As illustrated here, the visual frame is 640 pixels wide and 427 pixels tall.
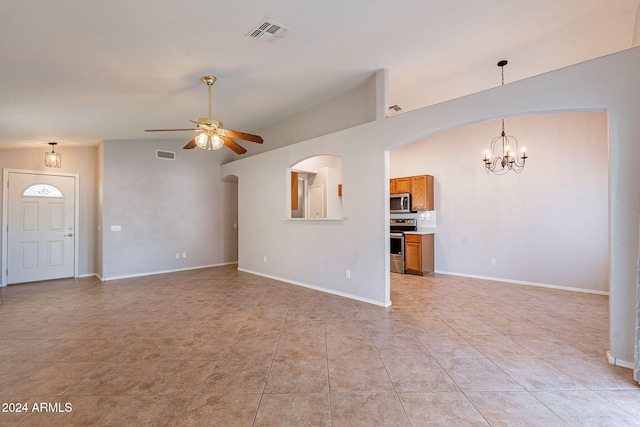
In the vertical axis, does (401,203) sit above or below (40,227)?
above

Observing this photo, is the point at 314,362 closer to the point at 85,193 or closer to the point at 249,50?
the point at 249,50

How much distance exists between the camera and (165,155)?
6.69 meters

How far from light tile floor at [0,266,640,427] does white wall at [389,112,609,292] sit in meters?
0.80

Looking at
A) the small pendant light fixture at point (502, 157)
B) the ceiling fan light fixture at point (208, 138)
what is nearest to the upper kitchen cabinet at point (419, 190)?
the small pendant light fixture at point (502, 157)

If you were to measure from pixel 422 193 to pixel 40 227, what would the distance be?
26.5ft

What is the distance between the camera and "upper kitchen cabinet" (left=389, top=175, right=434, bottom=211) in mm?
6336

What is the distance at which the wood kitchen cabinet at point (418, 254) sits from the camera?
6070mm

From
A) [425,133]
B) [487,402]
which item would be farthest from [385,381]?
[425,133]

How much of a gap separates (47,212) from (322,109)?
238 inches

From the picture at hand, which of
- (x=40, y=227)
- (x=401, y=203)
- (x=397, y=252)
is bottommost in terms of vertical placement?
(x=397, y=252)

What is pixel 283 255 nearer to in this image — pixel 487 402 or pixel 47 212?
pixel 487 402

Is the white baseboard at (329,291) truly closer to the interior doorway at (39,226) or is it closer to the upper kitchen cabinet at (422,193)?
the upper kitchen cabinet at (422,193)

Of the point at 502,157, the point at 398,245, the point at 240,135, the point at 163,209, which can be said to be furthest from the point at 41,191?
the point at 502,157

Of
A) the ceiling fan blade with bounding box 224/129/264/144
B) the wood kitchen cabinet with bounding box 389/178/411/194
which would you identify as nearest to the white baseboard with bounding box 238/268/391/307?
the ceiling fan blade with bounding box 224/129/264/144
